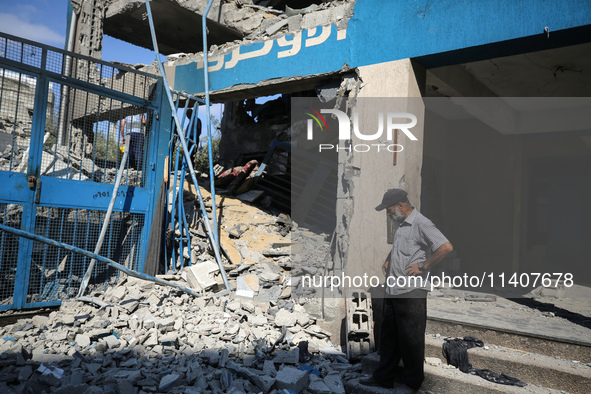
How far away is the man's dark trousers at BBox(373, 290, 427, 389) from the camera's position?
131 inches

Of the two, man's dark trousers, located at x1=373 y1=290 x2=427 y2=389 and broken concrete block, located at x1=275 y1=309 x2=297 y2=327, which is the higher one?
man's dark trousers, located at x1=373 y1=290 x2=427 y2=389

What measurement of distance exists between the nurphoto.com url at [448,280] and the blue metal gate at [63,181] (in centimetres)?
290

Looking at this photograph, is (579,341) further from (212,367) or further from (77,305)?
(77,305)

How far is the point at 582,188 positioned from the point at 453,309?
641cm

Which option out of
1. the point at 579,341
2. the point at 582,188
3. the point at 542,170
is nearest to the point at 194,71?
the point at 579,341

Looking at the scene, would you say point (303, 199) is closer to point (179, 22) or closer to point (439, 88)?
point (439, 88)

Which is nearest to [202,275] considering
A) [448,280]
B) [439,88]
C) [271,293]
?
[271,293]

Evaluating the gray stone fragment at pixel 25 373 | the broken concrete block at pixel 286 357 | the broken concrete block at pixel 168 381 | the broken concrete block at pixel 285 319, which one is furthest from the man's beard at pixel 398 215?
the gray stone fragment at pixel 25 373

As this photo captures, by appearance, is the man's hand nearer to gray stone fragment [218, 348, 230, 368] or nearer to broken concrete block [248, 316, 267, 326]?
gray stone fragment [218, 348, 230, 368]

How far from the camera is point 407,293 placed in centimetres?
332

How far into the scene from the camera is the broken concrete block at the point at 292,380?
335 centimetres

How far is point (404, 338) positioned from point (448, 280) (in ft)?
17.0

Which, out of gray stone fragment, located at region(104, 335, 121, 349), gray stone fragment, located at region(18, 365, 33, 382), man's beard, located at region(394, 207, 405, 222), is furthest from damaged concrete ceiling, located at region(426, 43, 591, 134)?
gray stone fragment, located at region(18, 365, 33, 382)

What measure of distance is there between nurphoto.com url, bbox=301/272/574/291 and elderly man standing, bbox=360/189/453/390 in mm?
12
